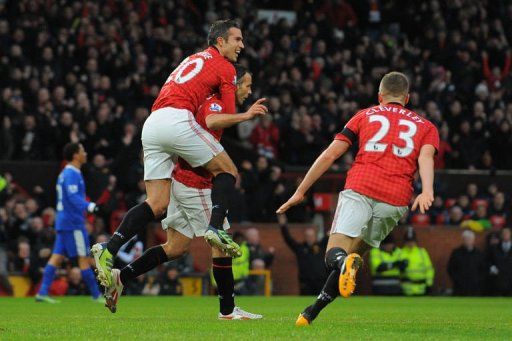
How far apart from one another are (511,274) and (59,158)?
8.95m

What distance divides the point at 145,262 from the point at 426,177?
295 cm

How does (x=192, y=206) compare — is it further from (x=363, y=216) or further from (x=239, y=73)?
(x=363, y=216)

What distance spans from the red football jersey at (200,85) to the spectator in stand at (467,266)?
516 inches

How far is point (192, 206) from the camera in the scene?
1006 centimetres

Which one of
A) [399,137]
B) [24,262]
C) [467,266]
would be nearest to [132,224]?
[399,137]

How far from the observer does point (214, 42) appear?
32.8 ft

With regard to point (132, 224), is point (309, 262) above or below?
below

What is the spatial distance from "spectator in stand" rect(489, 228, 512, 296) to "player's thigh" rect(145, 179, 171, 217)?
1356 centimetres

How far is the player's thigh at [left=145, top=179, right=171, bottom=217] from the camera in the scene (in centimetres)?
969

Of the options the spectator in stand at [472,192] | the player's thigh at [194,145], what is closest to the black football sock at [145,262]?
the player's thigh at [194,145]

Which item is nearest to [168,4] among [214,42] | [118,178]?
[118,178]

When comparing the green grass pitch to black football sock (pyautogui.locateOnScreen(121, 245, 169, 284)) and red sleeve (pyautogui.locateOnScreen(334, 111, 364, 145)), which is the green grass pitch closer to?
black football sock (pyautogui.locateOnScreen(121, 245, 169, 284))

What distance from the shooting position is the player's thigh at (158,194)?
9.69 metres

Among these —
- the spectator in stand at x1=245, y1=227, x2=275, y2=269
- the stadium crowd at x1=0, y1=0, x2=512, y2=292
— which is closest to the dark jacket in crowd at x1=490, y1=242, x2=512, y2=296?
the stadium crowd at x1=0, y1=0, x2=512, y2=292
